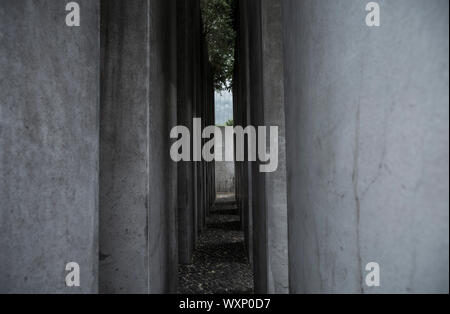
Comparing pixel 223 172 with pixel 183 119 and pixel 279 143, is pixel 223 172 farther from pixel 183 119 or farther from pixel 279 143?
pixel 279 143

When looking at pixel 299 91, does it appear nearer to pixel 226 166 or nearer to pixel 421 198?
pixel 421 198

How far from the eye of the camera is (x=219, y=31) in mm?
14094

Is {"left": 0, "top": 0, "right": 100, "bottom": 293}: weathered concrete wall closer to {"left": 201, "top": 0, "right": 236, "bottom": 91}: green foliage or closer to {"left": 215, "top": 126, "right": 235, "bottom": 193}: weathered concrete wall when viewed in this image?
{"left": 201, "top": 0, "right": 236, "bottom": 91}: green foliage

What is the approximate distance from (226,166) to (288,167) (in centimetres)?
2112

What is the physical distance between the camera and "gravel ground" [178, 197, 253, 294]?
507cm

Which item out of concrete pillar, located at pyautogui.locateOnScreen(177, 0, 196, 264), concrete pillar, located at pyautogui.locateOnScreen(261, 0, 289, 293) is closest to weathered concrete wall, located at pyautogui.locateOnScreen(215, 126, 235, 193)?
concrete pillar, located at pyautogui.locateOnScreen(177, 0, 196, 264)

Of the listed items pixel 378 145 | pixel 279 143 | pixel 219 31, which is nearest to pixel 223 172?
pixel 219 31

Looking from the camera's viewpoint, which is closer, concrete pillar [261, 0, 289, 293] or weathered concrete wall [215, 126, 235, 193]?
concrete pillar [261, 0, 289, 293]

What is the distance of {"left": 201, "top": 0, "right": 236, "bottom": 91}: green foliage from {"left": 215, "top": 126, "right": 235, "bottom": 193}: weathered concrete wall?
25.5 ft

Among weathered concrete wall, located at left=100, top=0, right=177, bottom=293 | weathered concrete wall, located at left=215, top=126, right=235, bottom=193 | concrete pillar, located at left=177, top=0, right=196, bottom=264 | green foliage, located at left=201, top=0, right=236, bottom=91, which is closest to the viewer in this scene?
weathered concrete wall, located at left=100, top=0, right=177, bottom=293

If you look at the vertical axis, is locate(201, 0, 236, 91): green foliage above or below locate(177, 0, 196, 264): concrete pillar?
above

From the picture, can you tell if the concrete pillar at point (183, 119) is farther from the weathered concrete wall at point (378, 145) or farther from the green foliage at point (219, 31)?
the green foliage at point (219, 31)

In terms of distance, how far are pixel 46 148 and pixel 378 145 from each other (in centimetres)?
178
